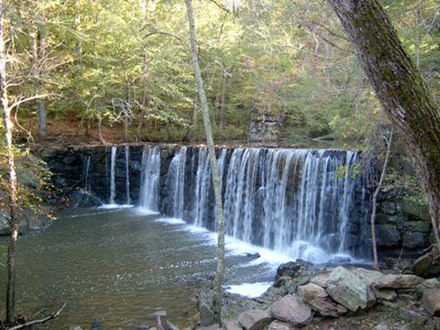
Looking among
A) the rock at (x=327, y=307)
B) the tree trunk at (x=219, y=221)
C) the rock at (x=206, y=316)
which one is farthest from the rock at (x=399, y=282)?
the rock at (x=206, y=316)

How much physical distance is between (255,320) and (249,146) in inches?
425

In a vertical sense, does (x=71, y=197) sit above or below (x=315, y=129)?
below

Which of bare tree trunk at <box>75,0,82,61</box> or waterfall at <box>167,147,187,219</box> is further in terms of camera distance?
bare tree trunk at <box>75,0,82,61</box>

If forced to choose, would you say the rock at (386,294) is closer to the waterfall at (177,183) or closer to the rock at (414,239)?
the rock at (414,239)

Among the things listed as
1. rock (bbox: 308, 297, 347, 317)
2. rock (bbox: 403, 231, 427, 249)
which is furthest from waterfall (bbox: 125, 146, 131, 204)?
rock (bbox: 308, 297, 347, 317)

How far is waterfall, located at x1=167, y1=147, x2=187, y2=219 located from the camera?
574 inches

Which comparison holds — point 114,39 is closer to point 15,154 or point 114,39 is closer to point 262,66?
point 262,66

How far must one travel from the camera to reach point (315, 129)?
20594 millimetres

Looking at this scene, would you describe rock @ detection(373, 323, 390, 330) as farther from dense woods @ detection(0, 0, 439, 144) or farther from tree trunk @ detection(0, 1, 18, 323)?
dense woods @ detection(0, 0, 439, 144)

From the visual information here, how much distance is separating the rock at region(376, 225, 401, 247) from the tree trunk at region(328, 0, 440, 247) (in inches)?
250

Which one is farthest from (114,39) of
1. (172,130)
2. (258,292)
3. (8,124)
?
(258,292)

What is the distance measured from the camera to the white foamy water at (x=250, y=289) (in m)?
7.46

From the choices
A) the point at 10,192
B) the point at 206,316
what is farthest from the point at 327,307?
the point at 10,192

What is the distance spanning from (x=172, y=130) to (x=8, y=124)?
14617 mm
